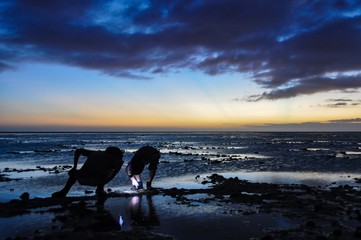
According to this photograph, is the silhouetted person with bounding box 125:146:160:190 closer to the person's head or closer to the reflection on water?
the reflection on water

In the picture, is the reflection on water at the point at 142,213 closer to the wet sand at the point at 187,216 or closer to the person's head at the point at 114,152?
the wet sand at the point at 187,216

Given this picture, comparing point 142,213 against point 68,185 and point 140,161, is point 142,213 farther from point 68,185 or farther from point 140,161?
point 140,161

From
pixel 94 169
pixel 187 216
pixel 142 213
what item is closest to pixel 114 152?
pixel 94 169

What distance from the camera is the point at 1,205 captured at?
12.3 m

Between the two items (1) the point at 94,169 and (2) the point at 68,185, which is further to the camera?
(2) the point at 68,185

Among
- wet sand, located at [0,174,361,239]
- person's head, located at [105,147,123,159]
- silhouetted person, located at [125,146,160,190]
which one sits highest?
person's head, located at [105,147,123,159]

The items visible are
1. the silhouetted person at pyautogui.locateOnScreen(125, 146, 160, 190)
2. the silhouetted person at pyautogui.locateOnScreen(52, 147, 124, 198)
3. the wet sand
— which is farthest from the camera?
the silhouetted person at pyautogui.locateOnScreen(125, 146, 160, 190)

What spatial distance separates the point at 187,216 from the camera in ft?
37.0

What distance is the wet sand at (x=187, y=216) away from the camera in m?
9.14

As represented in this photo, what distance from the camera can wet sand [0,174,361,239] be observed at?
914 centimetres

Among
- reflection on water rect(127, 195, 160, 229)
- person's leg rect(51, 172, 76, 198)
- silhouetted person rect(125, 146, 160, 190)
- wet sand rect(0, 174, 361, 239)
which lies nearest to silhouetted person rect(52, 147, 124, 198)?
person's leg rect(51, 172, 76, 198)

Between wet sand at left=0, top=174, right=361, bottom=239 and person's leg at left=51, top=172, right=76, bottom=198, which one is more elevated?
person's leg at left=51, top=172, right=76, bottom=198

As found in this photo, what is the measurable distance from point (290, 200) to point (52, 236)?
9297 millimetres

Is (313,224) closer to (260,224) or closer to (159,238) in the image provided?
(260,224)
